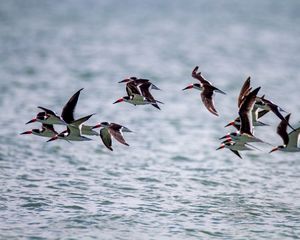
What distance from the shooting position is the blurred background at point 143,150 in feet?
74.3

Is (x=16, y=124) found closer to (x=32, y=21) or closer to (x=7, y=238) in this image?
(x=7, y=238)

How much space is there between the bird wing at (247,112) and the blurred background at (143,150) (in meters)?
2.74

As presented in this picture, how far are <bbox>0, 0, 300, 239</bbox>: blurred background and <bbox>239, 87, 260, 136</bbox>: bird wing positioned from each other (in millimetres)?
2738

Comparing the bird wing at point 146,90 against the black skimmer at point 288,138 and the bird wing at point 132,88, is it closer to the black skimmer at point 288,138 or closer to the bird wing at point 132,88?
the bird wing at point 132,88

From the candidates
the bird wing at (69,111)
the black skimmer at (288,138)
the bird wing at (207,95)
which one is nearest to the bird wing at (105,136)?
the bird wing at (69,111)

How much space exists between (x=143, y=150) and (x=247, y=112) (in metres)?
12.7

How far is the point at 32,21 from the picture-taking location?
94688 millimetres

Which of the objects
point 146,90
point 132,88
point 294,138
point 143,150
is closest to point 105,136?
point 132,88

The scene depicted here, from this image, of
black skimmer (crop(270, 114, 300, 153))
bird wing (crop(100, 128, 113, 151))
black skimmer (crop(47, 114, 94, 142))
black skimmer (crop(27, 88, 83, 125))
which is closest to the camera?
black skimmer (crop(27, 88, 83, 125))

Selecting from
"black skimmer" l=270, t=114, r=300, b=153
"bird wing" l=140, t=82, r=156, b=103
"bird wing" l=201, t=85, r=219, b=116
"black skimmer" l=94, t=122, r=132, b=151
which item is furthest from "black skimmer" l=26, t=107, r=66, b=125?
"black skimmer" l=270, t=114, r=300, b=153

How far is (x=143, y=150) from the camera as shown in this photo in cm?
3331

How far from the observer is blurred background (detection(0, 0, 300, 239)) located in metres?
22.7

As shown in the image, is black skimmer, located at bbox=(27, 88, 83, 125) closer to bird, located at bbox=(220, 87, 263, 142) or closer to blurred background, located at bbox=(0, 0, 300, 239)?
blurred background, located at bbox=(0, 0, 300, 239)

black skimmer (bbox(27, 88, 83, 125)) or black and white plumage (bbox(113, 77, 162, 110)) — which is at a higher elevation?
black and white plumage (bbox(113, 77, 162, 110))
